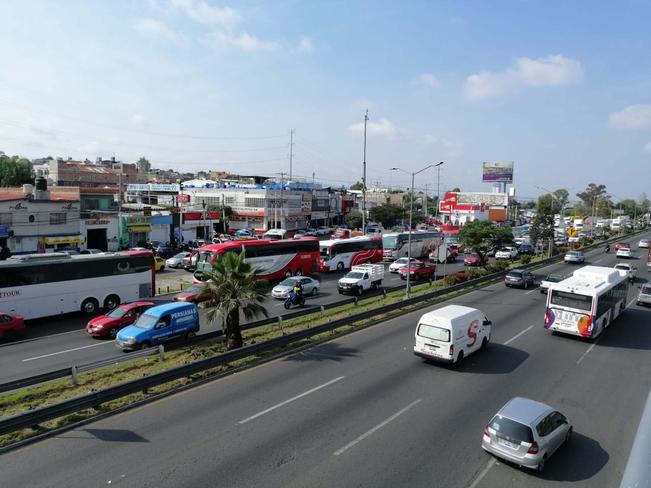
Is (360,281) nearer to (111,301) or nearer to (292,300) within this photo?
(292,300)

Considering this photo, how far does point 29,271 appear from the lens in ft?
82.0

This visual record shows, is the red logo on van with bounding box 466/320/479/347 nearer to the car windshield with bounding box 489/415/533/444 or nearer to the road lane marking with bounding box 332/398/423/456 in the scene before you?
the road lane marking with bounding box 332/398/423/456

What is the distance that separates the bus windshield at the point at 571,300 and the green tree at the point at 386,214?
84.1 metres

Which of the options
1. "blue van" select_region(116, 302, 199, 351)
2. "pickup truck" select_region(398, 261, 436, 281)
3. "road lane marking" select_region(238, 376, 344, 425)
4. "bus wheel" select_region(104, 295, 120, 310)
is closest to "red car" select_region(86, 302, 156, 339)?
"blue van" select_region(116, 302, 199, 351)

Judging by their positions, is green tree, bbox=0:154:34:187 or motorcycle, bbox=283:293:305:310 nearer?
motorcycle, bbox=283:293:305:310

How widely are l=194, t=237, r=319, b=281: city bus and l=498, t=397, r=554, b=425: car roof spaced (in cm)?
2480

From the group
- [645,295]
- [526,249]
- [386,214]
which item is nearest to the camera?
[645,295]

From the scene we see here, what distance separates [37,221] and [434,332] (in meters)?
43.2

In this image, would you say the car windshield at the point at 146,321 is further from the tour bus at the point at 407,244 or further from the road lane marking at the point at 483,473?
the tour bus at the point at 407,244

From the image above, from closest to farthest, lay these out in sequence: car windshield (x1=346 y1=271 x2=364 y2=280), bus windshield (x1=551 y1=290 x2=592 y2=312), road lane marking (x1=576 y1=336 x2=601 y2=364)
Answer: road lane marking (x1=576 y1=336 x2=601 y2=364), bus windshield (x1=551 y1=290 x2=592 y2=312), car windshield (x1=346 y1=271 x2=364 y2=280)

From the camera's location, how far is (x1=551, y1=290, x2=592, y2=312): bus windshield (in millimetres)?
21625

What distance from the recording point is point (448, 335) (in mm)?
17531

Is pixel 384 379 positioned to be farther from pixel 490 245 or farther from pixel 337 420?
pixel 490 245

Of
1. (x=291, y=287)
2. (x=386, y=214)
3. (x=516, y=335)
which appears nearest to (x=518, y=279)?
(x=516, y=335)
